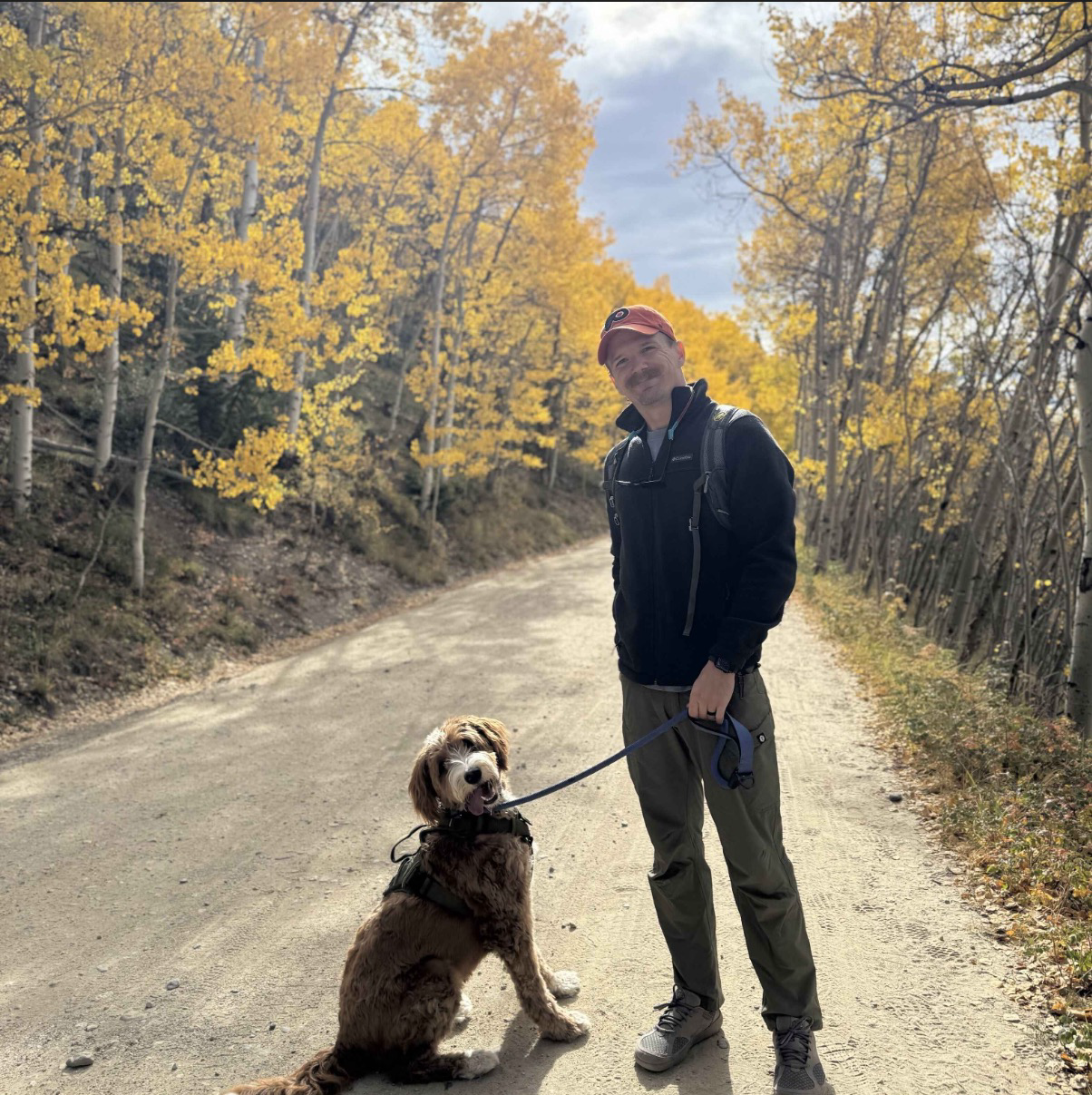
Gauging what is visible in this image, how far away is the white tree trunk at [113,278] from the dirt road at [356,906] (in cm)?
444

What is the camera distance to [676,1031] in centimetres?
296

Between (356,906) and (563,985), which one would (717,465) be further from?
(356,906)

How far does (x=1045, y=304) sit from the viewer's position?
9.51 m

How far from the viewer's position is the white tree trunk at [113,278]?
366 inches

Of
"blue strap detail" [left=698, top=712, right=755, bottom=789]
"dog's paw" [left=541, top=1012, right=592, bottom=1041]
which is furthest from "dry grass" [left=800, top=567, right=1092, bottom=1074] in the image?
"dog's paw" [left=541, top=1012, right=592, bottom=1041]

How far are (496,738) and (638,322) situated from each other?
159cm

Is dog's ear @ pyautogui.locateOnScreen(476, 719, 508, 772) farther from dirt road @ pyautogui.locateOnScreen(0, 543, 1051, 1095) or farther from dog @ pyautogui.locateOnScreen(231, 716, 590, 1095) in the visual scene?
dirt road @ pyautogui.locateOnScreen(0, 543, 1051, 1095)

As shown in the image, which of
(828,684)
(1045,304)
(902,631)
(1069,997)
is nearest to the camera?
(1069,997)

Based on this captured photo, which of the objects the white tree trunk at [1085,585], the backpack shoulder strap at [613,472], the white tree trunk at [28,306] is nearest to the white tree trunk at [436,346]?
the white tree trunk at [28,306]

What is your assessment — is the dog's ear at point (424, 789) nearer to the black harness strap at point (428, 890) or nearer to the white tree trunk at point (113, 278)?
the black harness strap at point (428, 890)

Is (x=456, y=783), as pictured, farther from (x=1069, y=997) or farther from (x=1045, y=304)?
(x=1045, y=304)

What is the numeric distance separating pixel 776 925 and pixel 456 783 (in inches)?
44.9

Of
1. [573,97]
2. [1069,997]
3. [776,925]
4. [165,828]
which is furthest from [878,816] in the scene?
[573,97]

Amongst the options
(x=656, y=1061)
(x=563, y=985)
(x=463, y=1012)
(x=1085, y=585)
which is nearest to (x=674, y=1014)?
(x=656, y=1061)
